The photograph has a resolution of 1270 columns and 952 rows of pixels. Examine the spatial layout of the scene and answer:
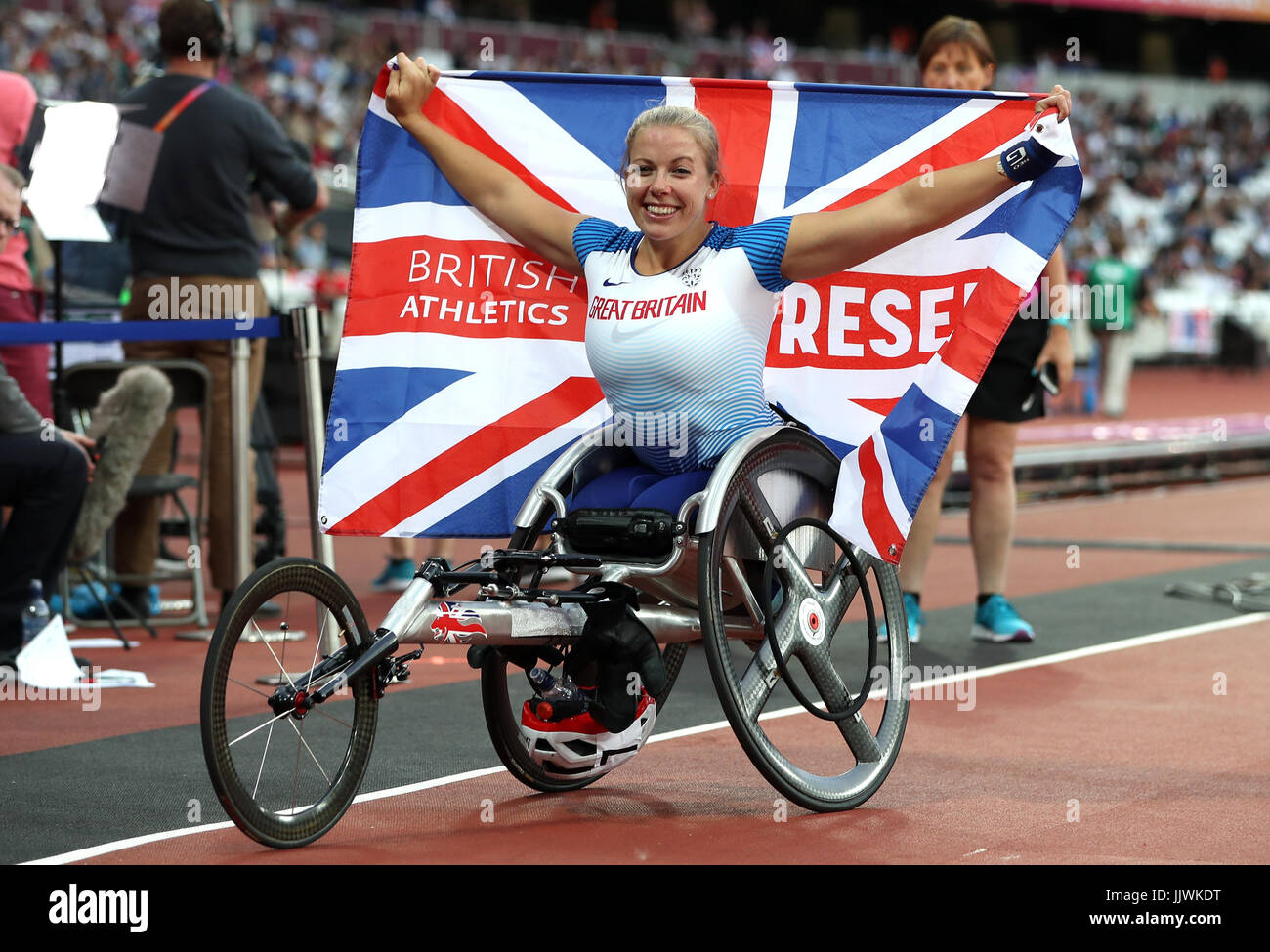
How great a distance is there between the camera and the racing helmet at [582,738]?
4.14 meters

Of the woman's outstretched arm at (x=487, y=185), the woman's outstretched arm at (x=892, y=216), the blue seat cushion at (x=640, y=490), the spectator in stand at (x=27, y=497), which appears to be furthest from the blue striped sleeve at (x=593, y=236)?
the spectator in stand at (x=27, y=497)

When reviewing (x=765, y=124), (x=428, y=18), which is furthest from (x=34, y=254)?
(x=428, y=18)

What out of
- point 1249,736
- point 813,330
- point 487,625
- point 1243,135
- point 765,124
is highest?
point 1243,135

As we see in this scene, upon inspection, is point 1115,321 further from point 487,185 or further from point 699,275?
point 699,275

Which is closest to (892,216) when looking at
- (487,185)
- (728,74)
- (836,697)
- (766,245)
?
(766,245)

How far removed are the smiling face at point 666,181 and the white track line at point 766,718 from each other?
1382 mm

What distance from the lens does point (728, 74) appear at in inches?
1270

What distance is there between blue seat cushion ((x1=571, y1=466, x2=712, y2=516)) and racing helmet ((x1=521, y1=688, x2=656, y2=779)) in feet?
1.46

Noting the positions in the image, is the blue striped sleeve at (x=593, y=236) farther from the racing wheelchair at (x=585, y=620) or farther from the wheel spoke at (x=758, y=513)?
the wheel spoke at (x=758, y=513)

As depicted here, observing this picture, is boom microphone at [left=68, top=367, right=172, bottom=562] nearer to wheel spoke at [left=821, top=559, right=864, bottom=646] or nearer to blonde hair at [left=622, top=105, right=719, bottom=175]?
blonde hair at [left=622, top=105, right=719, bottom=175]
